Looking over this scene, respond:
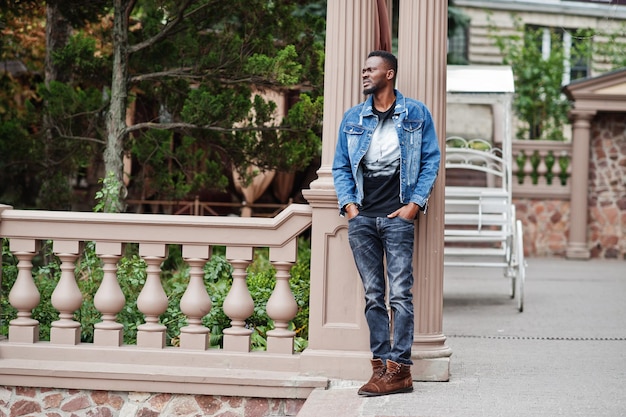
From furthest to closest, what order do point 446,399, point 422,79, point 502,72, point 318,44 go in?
1. point 502,72
2. point 318,44
3. point 422,79
4. point 446,399

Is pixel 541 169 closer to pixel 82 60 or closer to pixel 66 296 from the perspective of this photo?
pixel 82 60

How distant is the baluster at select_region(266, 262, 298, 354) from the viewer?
675 cm

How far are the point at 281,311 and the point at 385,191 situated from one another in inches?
43.7

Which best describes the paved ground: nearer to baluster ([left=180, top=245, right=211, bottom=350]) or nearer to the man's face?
baluster ([left=180, top=245, right=211, bottom=350])

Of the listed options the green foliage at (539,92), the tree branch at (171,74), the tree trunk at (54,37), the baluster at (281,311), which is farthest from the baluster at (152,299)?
the green foliage at (539,92)

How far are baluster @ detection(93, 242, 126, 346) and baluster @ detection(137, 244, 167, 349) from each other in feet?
0.52

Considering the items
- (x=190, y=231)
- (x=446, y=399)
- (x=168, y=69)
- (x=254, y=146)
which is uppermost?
(x=168, y=69)

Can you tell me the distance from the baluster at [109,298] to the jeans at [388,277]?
A: 5.57 feet

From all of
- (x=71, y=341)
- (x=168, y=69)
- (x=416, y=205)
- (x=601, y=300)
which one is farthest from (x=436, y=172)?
(x=601, y=300)

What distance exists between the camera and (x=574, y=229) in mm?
19453

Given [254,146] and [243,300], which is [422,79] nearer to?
[243,300]

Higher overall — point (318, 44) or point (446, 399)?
point (318, 44)

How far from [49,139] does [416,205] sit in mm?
6719

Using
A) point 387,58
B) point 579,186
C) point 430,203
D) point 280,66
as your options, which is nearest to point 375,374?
point 430,203
